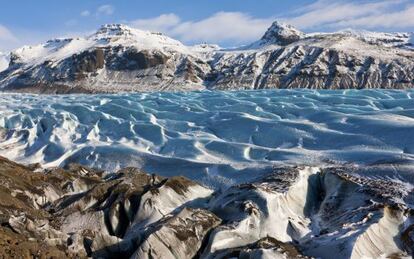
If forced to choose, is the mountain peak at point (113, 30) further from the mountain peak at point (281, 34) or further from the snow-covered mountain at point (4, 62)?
the snow-covered mountain at point (4, 62)

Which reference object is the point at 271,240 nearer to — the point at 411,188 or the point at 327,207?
the point at 327,207

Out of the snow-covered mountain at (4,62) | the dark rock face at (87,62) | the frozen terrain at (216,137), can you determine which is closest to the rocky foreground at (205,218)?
the frozen terrain at (216,137)

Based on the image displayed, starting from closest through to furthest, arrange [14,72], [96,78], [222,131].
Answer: [222,131] → [96,78] → [14,72]

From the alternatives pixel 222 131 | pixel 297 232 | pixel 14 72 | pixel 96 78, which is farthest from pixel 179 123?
pixel 14 72

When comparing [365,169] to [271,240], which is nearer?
[271,240]

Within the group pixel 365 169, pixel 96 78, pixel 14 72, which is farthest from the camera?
pixel 14 72

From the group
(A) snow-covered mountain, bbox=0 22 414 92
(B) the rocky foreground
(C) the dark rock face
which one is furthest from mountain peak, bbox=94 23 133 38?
(B) the rocky foreground
